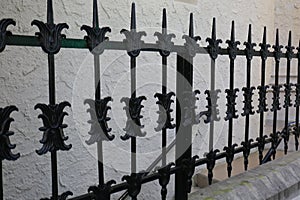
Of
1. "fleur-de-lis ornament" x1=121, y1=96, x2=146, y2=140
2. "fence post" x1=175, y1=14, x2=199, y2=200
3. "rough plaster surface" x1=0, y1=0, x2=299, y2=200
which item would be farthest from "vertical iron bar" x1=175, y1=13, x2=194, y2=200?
"rough plaster surface" x1=0, y1=0, x2=299, y2=200

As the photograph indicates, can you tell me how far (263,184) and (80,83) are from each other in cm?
105

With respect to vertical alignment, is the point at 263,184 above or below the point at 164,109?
below

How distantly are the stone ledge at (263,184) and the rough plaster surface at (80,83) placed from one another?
2.53ft

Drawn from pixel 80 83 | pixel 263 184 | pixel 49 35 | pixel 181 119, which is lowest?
pixel 263 184

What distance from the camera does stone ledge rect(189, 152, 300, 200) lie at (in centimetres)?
122

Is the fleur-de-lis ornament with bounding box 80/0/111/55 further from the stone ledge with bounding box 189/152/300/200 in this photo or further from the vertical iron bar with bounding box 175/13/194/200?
the stone ledge with bounding box 189/152/300/200

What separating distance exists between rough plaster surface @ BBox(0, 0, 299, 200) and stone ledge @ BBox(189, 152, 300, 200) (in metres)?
0.77

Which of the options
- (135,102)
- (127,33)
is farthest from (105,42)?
(135,102)

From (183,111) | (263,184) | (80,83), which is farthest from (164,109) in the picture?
(80,83)

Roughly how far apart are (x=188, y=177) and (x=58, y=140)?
22.0 inches

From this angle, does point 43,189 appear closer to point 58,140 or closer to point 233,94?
point 58,140

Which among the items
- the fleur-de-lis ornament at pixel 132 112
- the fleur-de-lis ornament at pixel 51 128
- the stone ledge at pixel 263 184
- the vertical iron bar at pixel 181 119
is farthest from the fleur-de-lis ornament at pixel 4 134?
the stone ledge at pixel 263 184

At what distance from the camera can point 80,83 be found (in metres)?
1.70

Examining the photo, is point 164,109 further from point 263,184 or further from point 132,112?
point 263,184
